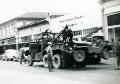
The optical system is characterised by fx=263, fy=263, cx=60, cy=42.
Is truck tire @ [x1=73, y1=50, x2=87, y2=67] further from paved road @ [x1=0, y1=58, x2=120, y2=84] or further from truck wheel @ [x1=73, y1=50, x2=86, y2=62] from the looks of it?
paved road @ [x1=0, y1=58, x2=120, y2=84]

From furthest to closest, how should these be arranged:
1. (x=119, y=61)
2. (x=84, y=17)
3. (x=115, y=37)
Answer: (x=84, y=17) → (x=115, y=37) → (x=119, y=61)

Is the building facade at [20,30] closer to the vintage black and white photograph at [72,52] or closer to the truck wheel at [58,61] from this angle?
the vintage black and white photograph at [72,52]

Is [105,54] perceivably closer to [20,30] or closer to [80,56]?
→ [80,56]

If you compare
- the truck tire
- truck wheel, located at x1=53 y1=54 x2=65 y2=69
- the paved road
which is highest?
the truck tire

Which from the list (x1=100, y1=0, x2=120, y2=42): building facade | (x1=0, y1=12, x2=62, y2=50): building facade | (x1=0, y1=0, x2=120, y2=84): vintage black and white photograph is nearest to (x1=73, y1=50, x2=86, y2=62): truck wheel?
(x1=0, y1=0, x2=120, y2=84): vintage black and white photograph

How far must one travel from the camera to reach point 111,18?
24.8 meters

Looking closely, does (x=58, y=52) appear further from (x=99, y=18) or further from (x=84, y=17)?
(x=84, y=17)

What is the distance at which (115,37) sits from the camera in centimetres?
2430

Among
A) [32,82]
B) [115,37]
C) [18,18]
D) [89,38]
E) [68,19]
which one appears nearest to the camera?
[32,82]

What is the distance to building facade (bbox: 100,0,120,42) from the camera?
23.8 meters

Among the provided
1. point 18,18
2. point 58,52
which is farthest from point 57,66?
point 18,18

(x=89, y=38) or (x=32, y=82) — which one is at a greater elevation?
(x=89, y=38)

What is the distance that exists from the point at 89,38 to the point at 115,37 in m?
4.01

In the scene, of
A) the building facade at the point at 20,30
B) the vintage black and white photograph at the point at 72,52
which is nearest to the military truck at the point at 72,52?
the vintage black and white photograph at the point at 72,52
